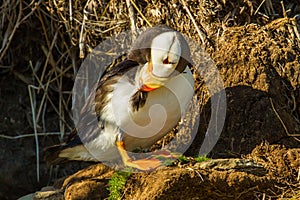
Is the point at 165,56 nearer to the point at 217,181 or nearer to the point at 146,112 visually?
the point at 146,112

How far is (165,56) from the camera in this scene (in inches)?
175

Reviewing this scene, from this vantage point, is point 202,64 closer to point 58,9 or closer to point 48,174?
point 58,9

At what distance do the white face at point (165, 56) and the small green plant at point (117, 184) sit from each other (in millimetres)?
658

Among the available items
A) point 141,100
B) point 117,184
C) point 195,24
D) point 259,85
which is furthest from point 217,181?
point 195,24

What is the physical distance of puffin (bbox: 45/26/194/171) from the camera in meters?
4.50

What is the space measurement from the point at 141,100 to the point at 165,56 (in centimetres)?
34

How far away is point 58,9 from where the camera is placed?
20.0ft

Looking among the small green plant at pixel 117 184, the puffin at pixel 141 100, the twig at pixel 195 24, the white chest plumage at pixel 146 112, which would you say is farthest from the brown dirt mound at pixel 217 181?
the twig at pixel 195 24

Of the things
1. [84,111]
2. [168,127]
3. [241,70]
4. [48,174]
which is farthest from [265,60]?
[48,174]

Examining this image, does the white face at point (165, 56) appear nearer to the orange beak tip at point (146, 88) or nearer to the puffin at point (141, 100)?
the puffin at point (141, 100)

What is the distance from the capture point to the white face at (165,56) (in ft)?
14.5

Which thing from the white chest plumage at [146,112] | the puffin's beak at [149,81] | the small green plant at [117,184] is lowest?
the small green plant at [117,184]

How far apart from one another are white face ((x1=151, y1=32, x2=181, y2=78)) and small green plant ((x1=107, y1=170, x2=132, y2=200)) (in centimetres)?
66

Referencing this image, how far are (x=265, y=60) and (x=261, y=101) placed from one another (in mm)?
336
